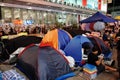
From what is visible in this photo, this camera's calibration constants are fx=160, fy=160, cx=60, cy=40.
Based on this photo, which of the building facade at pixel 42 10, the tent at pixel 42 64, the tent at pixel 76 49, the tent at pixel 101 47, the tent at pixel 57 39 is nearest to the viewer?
the tent at pixel 42 64

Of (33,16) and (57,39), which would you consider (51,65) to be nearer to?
(57,39)

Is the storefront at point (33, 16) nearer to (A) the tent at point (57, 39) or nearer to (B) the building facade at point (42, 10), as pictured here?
(B) the building facade at point (42, 10)

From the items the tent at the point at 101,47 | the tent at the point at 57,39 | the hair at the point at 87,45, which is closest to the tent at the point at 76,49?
the hair at the point at 87,45

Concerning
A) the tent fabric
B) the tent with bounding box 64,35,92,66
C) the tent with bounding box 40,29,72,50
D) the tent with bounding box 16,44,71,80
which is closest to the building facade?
the tent with bounding box 40,29,72,50

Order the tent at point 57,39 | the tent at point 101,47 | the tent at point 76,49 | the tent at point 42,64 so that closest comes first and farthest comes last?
the tent at point 42,64 → the tent at point 76,49 → the tent at point 57,39 → the tent at point 101,47

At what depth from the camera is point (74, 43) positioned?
→ 16.4 feet

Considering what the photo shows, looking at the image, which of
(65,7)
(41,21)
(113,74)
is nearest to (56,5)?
(65,7)

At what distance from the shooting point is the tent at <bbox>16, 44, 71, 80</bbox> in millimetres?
3510

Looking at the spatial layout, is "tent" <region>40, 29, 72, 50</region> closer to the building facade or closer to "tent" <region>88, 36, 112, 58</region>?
"tent" <region>88, 36, 112, 58</region>

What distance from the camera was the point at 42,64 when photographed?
3551 mm

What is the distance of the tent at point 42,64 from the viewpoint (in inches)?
138

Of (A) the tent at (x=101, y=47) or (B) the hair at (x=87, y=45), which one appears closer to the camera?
(B) the hair at (x=87, y=45)

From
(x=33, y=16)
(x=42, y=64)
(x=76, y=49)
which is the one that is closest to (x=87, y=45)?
(x=76, y=49)

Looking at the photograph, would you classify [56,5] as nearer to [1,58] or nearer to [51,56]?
[1,58]
